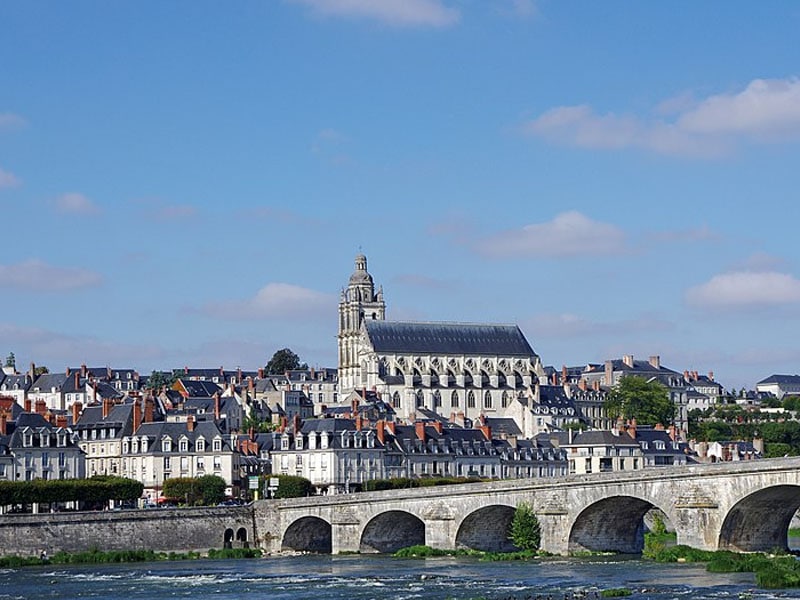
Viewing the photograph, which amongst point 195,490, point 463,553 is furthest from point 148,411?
point 463,553

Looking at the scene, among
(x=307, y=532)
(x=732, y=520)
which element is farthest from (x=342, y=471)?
(x=732, y=520)

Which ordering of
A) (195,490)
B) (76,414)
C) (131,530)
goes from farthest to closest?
(76,414)
(195,490)
(131,530)

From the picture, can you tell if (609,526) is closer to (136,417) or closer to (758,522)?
(758,522)

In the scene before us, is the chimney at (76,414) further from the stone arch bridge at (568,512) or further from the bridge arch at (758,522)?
the bridge arch at (758,522)

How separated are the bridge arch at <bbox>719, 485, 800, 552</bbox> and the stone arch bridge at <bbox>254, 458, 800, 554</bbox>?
4 centimetres

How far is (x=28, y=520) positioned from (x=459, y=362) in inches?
3638

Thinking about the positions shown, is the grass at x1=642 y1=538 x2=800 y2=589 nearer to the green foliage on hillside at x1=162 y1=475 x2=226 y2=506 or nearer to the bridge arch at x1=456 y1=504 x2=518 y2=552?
the bridge arch at x1=456 y1=504 x2=518 y2=552

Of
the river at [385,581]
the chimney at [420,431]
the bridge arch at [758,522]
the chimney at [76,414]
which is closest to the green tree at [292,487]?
the chimney at [420,431]

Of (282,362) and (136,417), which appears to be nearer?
(136,417)

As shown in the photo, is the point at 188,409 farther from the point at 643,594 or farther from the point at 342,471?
the point at 643,594

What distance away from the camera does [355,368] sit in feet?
543

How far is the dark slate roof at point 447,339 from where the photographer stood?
164625mm

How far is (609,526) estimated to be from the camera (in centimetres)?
7119

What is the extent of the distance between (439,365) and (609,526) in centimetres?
9288
